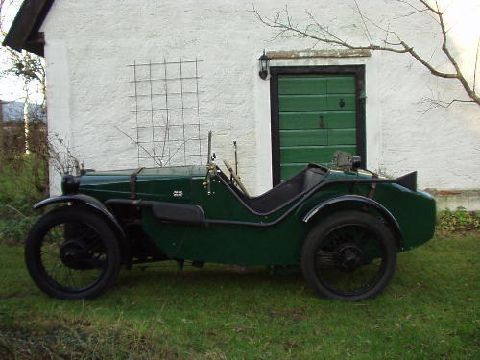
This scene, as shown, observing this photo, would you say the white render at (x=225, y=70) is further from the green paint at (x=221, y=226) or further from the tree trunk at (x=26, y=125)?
the green paint at (x=221, y=226)

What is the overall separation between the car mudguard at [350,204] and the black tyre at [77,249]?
1.58 metres

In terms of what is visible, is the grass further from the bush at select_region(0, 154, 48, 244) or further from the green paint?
the bush at select_region(0, 154, 48, 244)

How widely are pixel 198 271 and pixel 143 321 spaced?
1562 millimetres

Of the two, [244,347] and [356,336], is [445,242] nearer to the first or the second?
[356,336]

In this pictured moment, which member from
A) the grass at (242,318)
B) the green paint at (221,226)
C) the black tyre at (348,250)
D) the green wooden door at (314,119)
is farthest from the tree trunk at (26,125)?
the black tyre at (348,250)

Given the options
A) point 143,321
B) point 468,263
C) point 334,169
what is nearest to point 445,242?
point 468,263

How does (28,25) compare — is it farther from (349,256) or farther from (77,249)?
(349,256)

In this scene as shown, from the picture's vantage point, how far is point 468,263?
589 cm

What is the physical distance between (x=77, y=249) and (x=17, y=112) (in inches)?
294

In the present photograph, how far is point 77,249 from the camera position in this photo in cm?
465

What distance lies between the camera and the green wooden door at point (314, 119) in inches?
316

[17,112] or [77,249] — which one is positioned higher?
[17,112]

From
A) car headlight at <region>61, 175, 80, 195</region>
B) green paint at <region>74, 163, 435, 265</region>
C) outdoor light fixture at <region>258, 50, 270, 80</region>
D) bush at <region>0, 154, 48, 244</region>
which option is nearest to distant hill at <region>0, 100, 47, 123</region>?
bush at <region>0, 154, 48, 244</region>

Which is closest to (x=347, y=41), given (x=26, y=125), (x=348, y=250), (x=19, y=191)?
(x=348, y=250)
